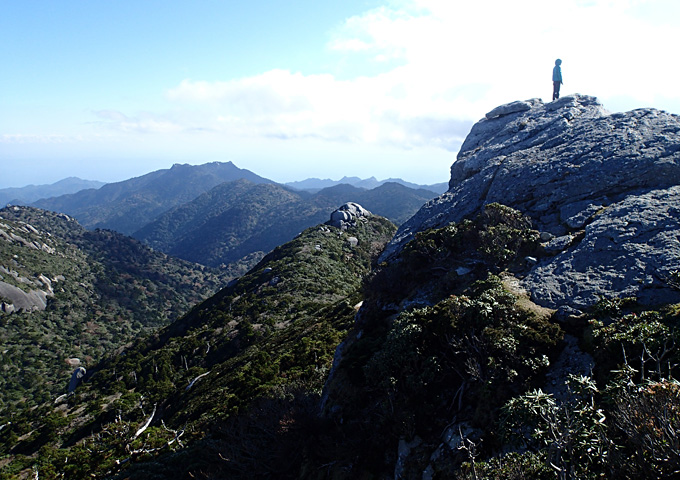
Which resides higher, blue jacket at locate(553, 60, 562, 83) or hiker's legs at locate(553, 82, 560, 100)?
blue jacket at locate(553, 60, 562, 83)

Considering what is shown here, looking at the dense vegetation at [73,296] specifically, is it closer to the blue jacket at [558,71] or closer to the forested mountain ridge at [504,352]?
the forested mountain ridge at [504,352]

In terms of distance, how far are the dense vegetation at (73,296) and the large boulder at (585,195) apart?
67.7m

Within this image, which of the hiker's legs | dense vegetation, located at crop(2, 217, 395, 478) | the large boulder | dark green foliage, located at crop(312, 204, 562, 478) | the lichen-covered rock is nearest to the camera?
dark green foliage, located at crop(312, 204, 562, 478)

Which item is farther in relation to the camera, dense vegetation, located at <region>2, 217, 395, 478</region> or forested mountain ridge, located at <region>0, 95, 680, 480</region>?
dense vegetation, located at <region>2, 217, 395, 478</region>

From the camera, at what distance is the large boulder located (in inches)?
400

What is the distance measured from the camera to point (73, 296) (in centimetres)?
9962

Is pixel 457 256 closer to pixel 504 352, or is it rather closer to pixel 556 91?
pixel 504 352

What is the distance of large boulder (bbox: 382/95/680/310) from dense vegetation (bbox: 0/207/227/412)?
222 ft

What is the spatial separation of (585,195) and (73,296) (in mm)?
122032

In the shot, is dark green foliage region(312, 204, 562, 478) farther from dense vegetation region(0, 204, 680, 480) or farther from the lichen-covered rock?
the lichen-covered rock

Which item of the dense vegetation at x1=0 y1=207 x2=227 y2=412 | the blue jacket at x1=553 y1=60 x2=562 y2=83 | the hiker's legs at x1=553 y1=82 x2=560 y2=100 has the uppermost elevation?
the blue jacket at x1=553 y1=60 x2=562 y2=83

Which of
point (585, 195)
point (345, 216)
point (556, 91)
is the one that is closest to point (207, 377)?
point (585, 195)

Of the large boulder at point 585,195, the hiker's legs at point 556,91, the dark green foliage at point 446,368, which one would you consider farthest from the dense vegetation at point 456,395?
the hiker's legs at point 556,91

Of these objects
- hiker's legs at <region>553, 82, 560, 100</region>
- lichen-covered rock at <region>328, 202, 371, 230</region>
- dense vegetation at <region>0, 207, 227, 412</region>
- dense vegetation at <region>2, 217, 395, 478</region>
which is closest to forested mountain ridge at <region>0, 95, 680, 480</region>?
dense vegetation at <region>2, 217, 395, 478</region>
